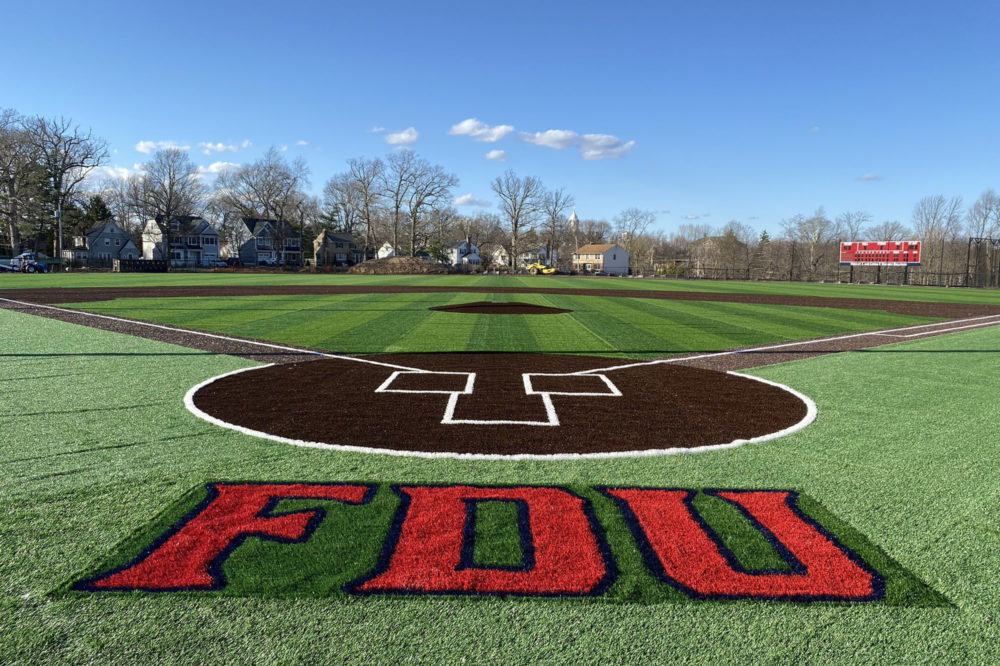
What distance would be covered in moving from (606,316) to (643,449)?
13053 mm

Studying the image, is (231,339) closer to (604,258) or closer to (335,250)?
(604,258)

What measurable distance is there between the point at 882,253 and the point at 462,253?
78452mm

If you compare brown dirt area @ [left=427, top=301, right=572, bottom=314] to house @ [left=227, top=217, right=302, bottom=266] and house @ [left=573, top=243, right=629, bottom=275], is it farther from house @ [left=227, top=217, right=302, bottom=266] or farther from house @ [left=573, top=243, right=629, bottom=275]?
house @ [left=573, top=243, right=629, bottom=275]

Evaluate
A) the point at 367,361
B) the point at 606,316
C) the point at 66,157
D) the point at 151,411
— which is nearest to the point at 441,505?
the point at 151,411

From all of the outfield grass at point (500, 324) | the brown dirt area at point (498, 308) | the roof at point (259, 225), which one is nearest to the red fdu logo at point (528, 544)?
the outfield grass at point (500, 324)

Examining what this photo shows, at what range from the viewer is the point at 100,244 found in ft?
266

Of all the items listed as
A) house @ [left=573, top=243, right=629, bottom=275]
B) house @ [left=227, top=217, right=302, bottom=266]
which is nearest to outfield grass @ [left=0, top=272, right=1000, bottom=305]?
house @ [left=227, top=217, right=302, bottom=266]

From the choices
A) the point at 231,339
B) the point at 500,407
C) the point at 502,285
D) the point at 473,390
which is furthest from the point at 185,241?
the point at 500,407

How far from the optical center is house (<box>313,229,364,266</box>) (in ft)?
321

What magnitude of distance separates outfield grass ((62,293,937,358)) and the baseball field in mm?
2993

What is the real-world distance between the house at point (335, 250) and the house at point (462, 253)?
18.5 meters

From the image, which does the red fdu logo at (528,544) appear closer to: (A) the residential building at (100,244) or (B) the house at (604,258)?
(A) the residential building at (100,244)

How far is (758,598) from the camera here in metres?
2.90

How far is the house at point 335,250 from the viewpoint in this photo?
97.8 metres
